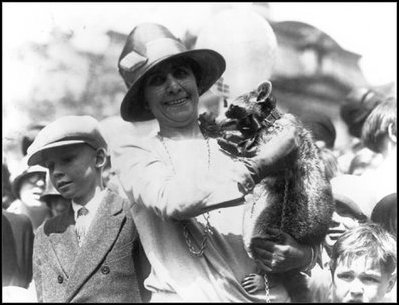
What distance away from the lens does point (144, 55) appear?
13.5 ft

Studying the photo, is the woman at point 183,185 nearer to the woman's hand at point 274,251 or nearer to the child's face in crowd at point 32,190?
the woman's hand at point 274,251

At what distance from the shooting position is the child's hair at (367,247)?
4.25 m

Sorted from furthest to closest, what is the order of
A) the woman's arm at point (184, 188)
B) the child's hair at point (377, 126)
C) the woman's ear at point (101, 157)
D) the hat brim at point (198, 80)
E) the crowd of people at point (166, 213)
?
1. the child's hair at point (377, 126)
2. the woman's ear at point (101, 157)
3. the hat brim at point (198, 80)
4. the crowd of people at point (166, 213)
5. the woman's arm at point (184, 188)

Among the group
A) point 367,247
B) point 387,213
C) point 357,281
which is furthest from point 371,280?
point 387,213

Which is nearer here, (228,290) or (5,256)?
(228,290)

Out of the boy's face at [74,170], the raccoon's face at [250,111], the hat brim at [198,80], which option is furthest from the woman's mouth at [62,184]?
the raccoon's face at [250,111]

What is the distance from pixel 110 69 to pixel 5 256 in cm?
132

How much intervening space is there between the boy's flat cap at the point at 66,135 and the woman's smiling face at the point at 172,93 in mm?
377

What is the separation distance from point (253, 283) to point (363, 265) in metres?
0.68

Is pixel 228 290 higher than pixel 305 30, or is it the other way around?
pixel 305 30

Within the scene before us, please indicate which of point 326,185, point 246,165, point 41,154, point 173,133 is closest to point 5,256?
point 41,154

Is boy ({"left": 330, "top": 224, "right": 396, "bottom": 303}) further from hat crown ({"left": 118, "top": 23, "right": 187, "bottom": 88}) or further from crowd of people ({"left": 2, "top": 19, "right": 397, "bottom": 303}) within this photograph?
hat crown ({"left": 118, "top": 23, "right": 187, "bottom": 88})

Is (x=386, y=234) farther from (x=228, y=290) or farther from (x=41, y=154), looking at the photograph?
(x=41, y=154)

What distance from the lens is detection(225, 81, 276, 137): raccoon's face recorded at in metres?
4.12
